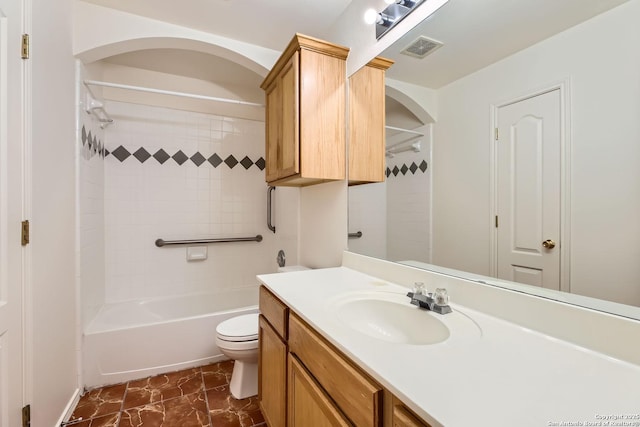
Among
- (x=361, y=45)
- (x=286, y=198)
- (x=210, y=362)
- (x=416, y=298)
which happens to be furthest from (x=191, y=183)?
(x=416, y=298)

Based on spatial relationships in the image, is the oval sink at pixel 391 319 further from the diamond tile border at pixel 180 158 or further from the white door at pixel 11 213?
the diamond tile border at pixel 180 158

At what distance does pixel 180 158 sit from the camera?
108 inches

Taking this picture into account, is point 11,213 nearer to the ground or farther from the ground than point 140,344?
farther from the ground

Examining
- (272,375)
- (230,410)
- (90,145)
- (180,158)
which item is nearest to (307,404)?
(272,375)

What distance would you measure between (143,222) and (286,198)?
4.39ft

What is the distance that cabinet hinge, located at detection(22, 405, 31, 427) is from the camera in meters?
1.17

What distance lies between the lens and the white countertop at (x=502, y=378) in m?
0.47

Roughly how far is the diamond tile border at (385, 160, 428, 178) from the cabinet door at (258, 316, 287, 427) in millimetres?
948

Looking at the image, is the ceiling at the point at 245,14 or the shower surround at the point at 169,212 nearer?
the ceiling at the point at 245,14

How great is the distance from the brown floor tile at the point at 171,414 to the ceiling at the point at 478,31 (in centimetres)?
212

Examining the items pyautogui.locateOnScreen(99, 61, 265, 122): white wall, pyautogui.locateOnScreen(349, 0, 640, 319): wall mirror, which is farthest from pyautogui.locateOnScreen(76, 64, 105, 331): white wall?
pyautogui.locateOnScreen(349, 0, 640, 319): wall mirror

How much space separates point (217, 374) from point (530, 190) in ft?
7.22

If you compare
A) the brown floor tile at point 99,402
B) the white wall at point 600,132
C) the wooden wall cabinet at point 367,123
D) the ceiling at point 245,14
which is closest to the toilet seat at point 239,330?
the brown floor tile at point 99,402

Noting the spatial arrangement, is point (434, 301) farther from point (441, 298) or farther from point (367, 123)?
point (367, 123)
